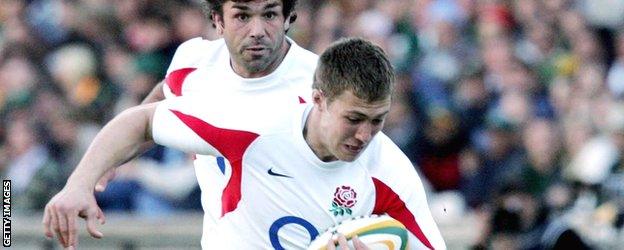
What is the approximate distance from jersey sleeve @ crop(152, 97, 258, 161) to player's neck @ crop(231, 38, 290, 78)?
71 centimetres

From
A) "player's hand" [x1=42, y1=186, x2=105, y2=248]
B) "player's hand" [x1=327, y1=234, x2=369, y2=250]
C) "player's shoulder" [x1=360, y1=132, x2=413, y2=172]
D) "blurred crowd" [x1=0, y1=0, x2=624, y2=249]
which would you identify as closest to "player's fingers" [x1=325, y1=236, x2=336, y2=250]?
"player's hand" [x1=327, y1=234, x2=369, y2=250]

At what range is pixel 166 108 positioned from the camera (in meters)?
6.96

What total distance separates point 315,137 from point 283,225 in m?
0.45

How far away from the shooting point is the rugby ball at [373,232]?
6.61m

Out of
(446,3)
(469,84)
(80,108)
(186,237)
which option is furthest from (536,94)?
Answer: (80,108)

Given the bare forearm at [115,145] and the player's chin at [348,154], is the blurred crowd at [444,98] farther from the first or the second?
the bare forearm at [115,145]

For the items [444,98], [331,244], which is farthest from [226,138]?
[444,98]

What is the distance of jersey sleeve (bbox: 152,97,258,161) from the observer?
684 cm

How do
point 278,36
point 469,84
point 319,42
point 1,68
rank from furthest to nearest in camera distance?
point 1,68
point 319,42
point 469,84
point 278,36

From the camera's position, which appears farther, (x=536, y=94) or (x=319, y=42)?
(x=319, y=42)

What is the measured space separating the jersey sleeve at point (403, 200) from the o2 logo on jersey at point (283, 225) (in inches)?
11.2

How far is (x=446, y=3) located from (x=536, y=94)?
1.47m

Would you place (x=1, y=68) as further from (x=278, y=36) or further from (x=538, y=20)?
(x=278, y=36)

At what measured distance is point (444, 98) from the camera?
11.9 meters
